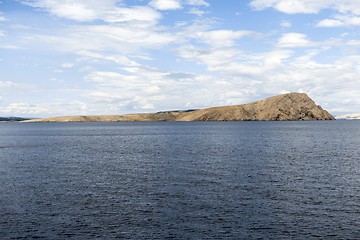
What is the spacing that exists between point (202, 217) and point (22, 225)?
1903 cm

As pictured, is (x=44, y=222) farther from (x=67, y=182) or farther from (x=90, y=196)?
(x=67, y=182)

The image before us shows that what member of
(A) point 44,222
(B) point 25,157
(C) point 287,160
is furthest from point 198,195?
(B) point 25,157

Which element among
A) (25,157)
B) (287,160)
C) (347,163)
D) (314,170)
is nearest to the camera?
(314,170)

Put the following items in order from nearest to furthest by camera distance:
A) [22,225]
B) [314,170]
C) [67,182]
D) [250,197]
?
1. [22,225]
2. [250,197]
3. [67,182]
4. [314,170]

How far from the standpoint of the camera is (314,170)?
71.3 m

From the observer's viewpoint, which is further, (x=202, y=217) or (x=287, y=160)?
(x=287, y=160)

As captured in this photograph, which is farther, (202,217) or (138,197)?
(138,197)

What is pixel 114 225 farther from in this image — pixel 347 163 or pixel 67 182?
pixel 347 163

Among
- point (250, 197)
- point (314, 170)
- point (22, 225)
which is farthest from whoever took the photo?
point (314, 170)

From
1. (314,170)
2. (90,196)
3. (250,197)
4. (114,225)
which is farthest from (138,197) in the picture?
(314,170)

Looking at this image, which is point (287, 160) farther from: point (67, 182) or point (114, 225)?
point (114, 225)

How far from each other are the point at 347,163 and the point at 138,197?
5158cm

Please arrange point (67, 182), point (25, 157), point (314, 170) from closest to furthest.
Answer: point (67, 182), point (314, 170), point (25, 157)

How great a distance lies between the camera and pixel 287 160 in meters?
86.5
